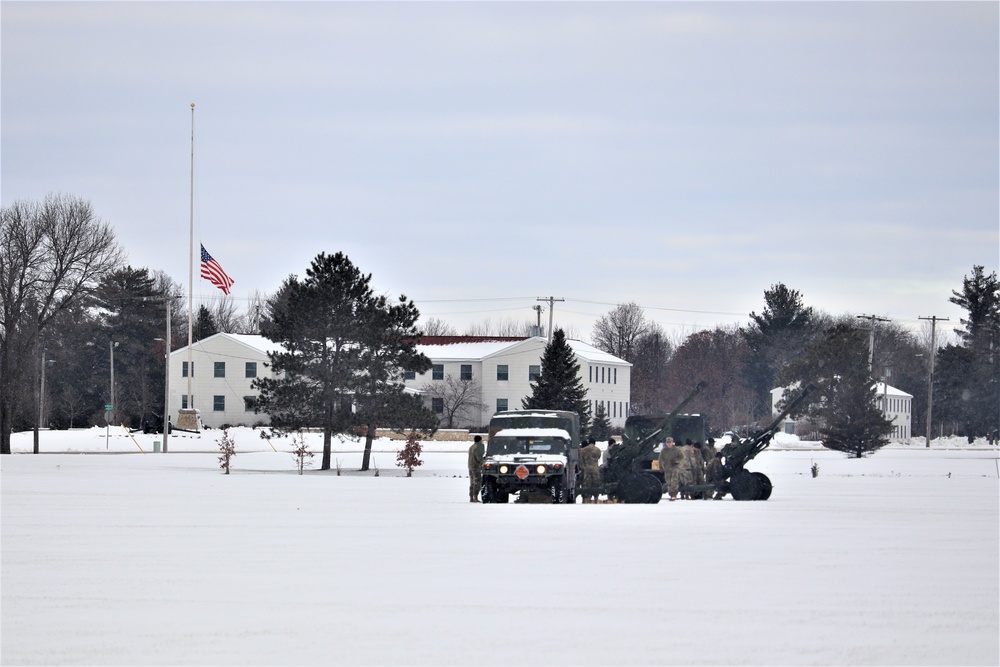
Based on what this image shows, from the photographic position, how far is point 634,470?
105 ft

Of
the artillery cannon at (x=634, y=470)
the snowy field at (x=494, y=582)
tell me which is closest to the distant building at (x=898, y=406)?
the artillery cannon at (x=634, y=470)

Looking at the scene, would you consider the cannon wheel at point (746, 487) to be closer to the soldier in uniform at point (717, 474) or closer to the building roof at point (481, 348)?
the soldier in uniform at point (717, 474)

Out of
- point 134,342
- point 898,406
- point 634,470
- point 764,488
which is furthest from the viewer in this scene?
point 898,406

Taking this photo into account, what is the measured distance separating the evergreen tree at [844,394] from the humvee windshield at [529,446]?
115 feet

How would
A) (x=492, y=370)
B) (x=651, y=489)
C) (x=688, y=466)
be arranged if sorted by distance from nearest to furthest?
1. (x=651, y=489)
2. (x=688, y=466)
3. (x=492, y=370)

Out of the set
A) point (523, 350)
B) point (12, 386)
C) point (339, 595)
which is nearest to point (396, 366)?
point (12, 386)

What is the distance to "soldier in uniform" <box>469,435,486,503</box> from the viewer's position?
29.5m

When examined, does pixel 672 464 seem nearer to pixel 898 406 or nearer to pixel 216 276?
pixel 216 276

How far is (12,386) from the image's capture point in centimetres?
6450

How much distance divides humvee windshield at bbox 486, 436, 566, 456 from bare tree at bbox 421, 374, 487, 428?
2498 inches

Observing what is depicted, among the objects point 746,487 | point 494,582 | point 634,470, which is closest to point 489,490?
point 634,470

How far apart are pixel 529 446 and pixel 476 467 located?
138cm

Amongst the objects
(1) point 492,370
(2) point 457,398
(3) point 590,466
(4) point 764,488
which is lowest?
(4) point 764,488

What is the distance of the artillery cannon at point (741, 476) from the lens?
31297 mm
